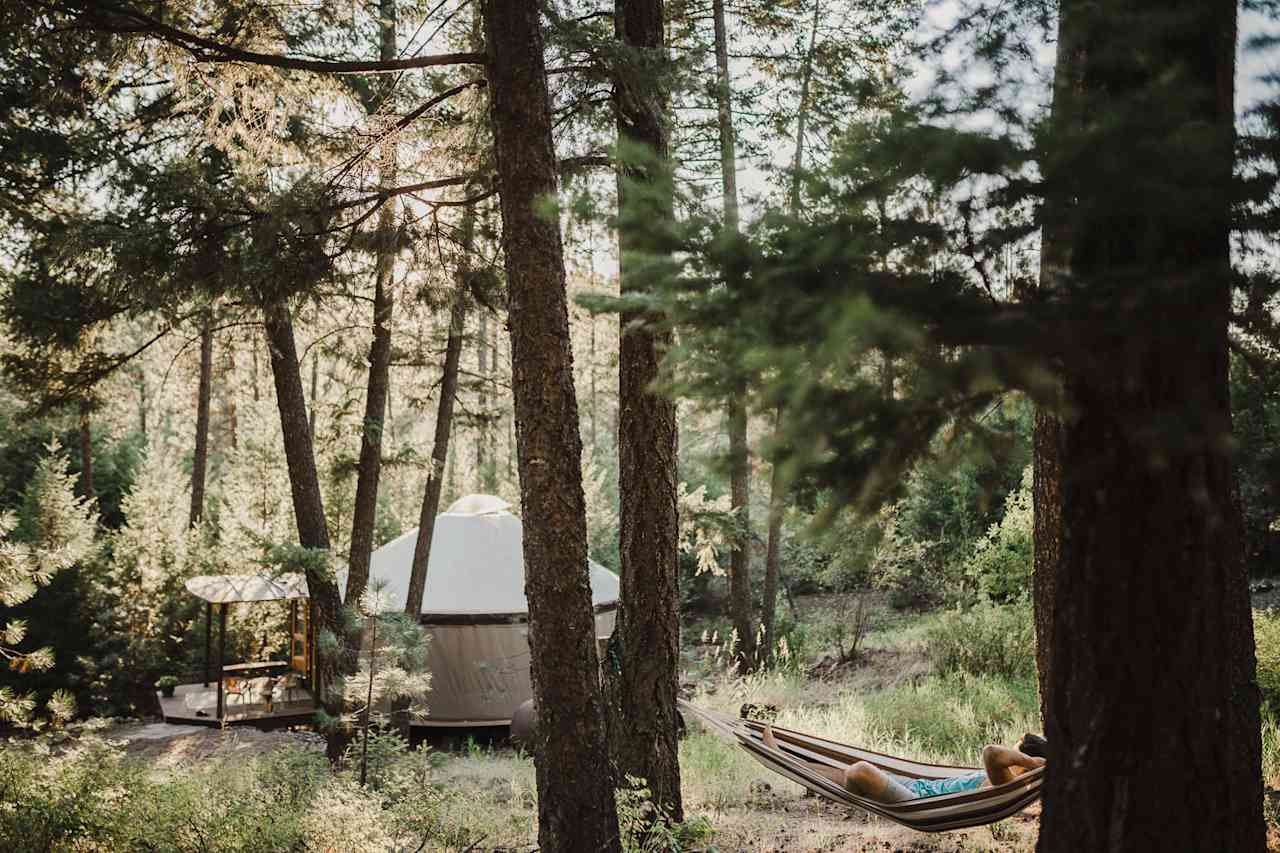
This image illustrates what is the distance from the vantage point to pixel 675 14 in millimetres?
8602

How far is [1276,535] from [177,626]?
44.1 ft

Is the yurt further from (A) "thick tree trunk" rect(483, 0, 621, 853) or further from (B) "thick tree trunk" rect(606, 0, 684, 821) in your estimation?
(A) "thick tree trunk" rect(483, 0, 621, 853)

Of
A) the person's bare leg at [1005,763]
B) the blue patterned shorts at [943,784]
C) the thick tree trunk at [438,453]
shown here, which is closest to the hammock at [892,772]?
the blue patterned shorts at [943,784]

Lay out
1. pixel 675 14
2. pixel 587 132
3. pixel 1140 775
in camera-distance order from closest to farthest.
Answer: pixel 1140 775 → pixel 587 132 → pixel 675 14

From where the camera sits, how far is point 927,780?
4082 millimetres

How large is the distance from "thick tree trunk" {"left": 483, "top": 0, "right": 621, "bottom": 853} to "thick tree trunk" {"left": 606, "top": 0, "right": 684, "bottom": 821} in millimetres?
779

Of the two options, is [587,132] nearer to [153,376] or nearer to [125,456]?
[125,456]

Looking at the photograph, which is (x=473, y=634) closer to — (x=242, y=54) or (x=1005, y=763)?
(x=1005, y=763)

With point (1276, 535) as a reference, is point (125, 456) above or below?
above

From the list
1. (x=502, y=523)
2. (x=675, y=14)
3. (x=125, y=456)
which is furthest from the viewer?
(x=125, y=456)

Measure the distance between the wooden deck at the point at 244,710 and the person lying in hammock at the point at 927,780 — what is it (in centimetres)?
555

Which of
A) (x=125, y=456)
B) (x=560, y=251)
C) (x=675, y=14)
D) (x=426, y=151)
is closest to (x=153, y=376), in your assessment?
(x=125, y=456)

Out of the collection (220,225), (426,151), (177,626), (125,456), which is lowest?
(177,626)

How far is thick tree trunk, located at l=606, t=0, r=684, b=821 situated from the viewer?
426cm
